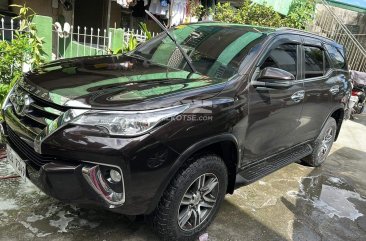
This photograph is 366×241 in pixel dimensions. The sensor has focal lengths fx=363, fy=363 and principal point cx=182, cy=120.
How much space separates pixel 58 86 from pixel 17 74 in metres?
2.27

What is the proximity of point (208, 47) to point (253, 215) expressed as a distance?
173cm

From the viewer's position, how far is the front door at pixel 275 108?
324cm

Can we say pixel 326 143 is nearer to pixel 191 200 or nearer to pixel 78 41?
pixel 191 200

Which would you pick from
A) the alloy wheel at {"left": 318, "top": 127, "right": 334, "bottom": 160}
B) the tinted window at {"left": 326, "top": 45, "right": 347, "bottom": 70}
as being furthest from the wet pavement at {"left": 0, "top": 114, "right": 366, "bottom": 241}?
the tinted window at {"left": 326, "top": 45, "right": 347, "bottom": 70}

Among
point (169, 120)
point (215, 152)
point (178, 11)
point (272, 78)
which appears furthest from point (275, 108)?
point (178, 11)

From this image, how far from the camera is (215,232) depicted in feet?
10.7

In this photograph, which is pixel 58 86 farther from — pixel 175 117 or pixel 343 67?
pixel 343 67

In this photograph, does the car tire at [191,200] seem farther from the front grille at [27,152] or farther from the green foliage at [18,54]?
the green foliage at [18,54]

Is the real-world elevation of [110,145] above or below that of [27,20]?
below

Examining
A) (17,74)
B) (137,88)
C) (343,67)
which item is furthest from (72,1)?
(137,88)

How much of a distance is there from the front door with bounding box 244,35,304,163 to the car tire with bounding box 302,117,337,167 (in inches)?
43.8

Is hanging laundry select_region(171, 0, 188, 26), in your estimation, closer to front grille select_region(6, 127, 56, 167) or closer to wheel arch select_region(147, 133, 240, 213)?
wheel arch select_region(147, 133, 240, 213)

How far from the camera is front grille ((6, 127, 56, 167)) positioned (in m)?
2.42

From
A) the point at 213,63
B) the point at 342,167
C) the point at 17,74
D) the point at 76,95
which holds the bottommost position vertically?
the point at 342,167
